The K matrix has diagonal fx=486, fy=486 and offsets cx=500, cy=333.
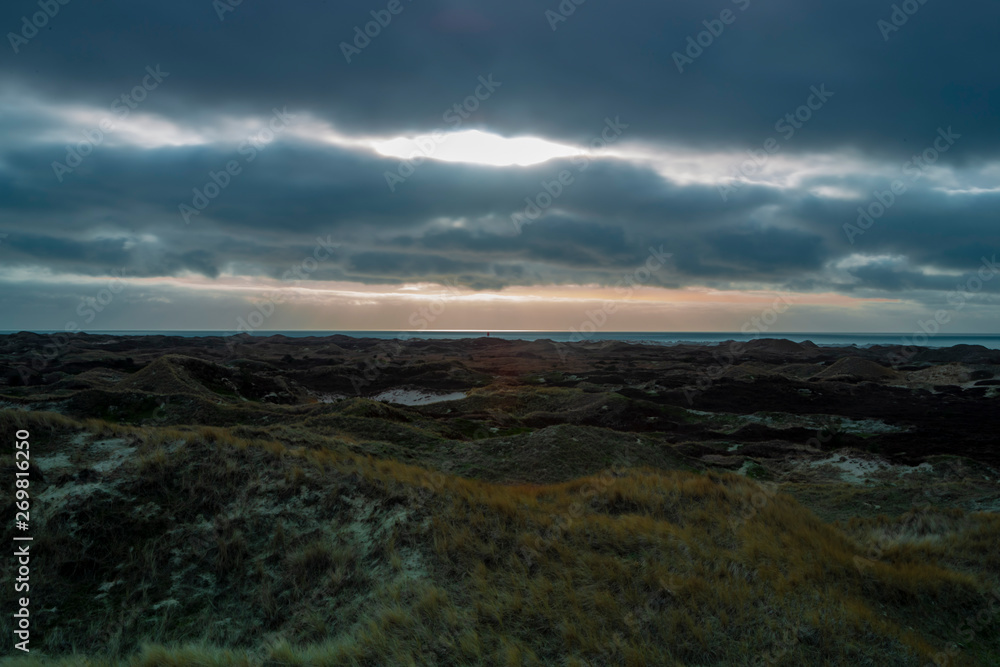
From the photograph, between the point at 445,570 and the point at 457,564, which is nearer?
the point at 445,570

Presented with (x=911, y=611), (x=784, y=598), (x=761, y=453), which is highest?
(x=784, y=598)

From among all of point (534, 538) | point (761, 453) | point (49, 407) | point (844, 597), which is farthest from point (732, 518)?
point (49, 407)

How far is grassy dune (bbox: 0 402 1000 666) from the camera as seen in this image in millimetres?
6625

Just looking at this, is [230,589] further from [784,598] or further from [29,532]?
[784,598]

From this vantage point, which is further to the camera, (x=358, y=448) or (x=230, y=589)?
(x=358, y=448)

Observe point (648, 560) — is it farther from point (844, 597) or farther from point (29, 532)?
point (29, 532)

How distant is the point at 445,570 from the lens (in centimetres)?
845

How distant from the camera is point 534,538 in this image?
9.34 metres

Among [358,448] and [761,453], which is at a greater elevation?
[358,448]

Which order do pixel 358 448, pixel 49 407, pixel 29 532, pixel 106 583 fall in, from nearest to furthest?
pixel 106 583 → pixel 29 532 → pixel 358 448 → pixel 49 407

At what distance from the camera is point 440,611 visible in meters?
7.23

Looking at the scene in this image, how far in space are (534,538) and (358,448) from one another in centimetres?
1056

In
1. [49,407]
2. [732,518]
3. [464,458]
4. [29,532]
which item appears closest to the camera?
[29,532]

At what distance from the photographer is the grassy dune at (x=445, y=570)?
6.62 m
